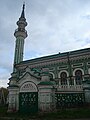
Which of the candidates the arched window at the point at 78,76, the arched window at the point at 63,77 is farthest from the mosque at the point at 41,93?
Result: the arched window at the point at 63,77

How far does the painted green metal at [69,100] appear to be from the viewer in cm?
1614

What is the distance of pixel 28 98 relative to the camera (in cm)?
1585

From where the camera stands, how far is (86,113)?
12406 mm

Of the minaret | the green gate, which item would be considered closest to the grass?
the green gate

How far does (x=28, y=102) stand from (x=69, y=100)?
436cm

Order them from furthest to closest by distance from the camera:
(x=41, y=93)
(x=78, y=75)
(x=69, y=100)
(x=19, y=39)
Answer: (x=19, y=39) → (x=78, y=75) → (x=69, y=100) → (x=41, y=93)

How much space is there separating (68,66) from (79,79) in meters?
2.85

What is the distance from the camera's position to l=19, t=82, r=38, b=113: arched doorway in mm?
15359

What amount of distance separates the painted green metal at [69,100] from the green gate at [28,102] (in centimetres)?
240

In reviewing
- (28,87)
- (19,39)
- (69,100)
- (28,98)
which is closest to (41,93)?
(28,98)

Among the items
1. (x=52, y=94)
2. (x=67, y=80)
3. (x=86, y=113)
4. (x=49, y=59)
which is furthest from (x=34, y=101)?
(x=49, y=59)

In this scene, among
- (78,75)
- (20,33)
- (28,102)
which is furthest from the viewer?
(20,33)

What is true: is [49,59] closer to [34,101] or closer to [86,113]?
[34,101]

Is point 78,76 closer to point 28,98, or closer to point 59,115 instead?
point 28,98
